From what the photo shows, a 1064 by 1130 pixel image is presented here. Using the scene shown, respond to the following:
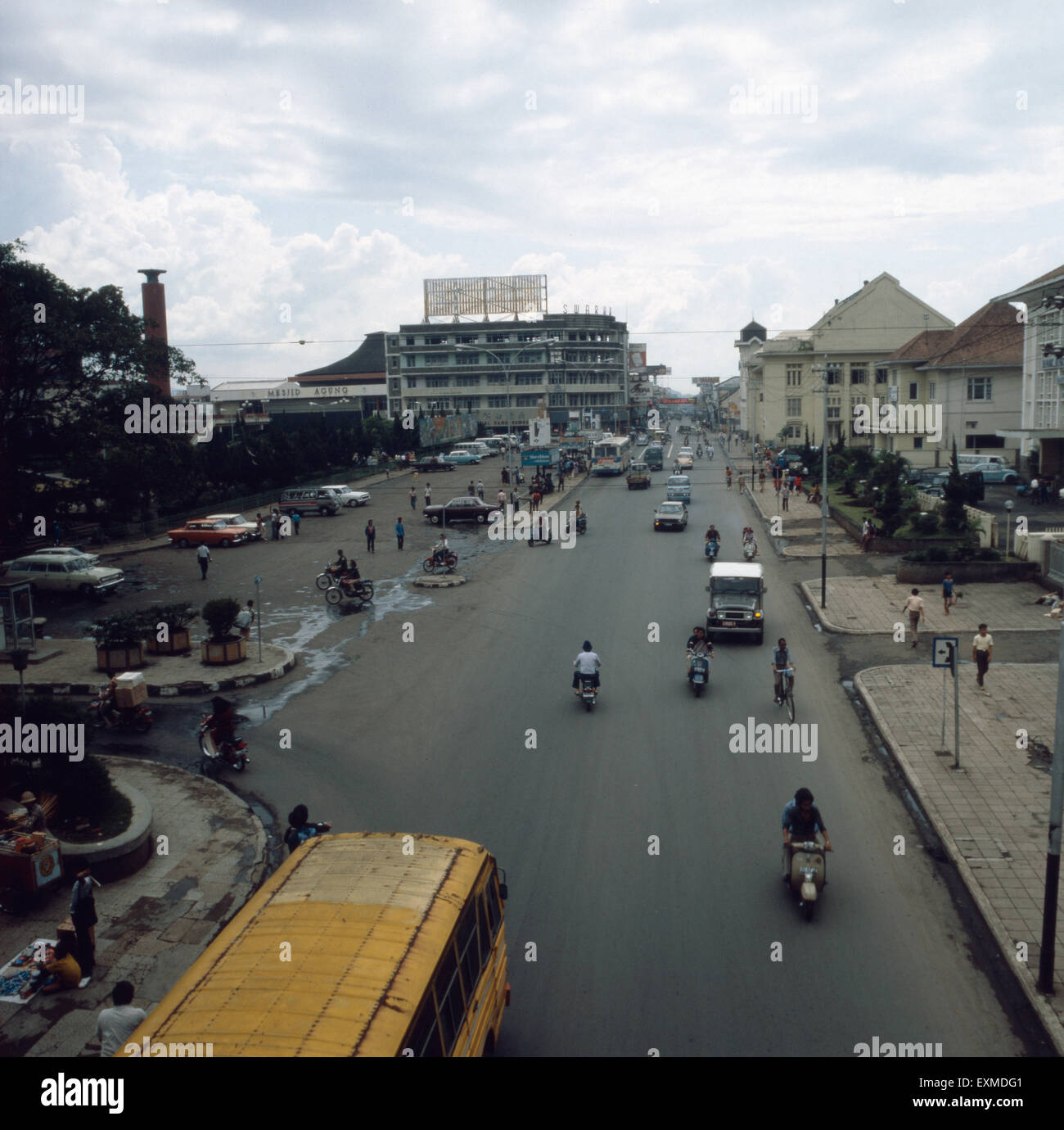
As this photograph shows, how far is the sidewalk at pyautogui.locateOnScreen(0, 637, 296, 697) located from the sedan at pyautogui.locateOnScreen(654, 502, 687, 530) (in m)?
22.2

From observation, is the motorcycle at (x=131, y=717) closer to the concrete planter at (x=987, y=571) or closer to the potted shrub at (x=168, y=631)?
the potted shrub at (x=168, y=631)

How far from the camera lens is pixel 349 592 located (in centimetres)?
→ 2856

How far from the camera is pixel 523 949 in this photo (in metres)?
9.66

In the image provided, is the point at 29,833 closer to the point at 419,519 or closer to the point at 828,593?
the point at 828,593

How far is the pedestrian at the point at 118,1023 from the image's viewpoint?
725 centimetres

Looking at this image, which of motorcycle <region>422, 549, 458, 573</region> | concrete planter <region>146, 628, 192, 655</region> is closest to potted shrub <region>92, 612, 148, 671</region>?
concrete planter <region>146, 628, 192, 655</region>

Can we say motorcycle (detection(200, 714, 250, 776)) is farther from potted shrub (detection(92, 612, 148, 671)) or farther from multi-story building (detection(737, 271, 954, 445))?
multi-story building (detection(737, 271, 954, 445))

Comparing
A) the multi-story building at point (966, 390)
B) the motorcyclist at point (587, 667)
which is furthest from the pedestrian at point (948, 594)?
the multi-story building at point (966, 390)

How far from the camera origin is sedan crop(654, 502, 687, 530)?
137ft

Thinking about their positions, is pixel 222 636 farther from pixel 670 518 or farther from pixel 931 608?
pixel 670 518
